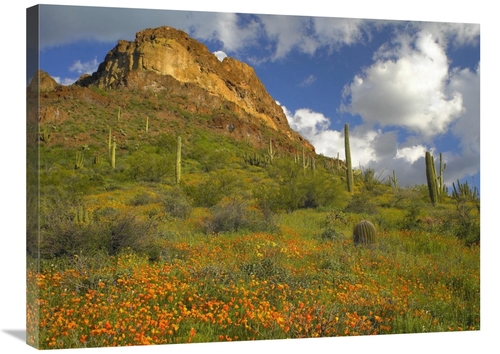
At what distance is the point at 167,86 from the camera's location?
1265 cm

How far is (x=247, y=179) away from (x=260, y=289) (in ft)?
5.92

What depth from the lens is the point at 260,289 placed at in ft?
32.4

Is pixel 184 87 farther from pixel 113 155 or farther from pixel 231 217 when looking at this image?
pixel 231 217

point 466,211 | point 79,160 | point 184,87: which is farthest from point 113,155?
point 466,211

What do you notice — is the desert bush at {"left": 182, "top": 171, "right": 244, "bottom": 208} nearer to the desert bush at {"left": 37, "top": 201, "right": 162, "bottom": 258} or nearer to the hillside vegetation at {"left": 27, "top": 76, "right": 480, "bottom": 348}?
the hillside vegetation at {"left": 27, "top": 76, "right": 480, "bottom": 348}

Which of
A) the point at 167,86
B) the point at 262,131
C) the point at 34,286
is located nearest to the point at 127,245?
the point at 34,286

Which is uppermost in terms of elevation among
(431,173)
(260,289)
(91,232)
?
(431,173)

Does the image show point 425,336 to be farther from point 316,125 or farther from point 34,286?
point 34,286

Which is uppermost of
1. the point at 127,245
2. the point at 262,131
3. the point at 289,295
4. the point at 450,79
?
the point at 450,79

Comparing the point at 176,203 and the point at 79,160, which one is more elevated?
the point at 79,160

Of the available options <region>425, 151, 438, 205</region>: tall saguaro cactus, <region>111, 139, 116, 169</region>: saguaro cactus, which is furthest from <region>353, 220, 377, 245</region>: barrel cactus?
<region>111, 139, 116, 169</region>: saguaro cactus

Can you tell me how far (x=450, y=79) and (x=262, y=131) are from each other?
334 cm

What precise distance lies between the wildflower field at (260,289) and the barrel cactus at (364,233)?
0.46 ft

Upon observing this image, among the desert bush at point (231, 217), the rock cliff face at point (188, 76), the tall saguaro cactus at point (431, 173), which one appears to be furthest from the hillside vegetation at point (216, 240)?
the rock cliff face at point (188, 76)
